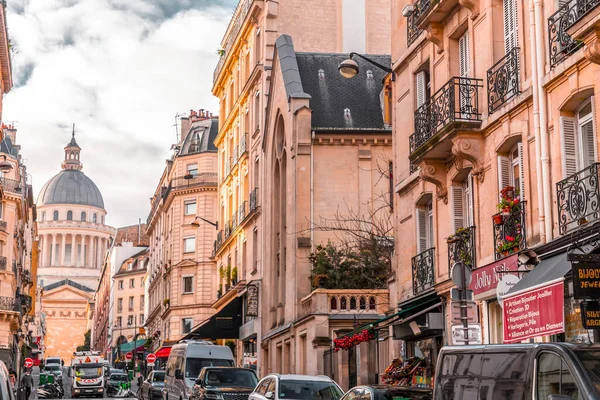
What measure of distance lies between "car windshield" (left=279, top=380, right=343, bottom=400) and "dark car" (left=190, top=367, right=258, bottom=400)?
15.2 feet

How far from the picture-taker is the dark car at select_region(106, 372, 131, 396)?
189 feet

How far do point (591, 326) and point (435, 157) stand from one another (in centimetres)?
861

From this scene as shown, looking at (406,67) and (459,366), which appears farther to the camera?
(406,67)

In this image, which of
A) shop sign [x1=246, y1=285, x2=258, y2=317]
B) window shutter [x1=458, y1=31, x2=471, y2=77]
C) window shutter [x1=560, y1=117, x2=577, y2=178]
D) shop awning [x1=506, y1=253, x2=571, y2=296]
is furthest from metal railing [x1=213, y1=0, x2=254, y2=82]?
shop awning [x1=506, y1=253, x2=571, y2=296]

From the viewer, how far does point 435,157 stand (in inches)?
854

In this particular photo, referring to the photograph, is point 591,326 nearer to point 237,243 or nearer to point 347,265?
point 347,265

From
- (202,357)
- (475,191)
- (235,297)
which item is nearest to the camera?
(475,191)

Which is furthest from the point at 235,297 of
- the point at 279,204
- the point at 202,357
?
the point at 202,357

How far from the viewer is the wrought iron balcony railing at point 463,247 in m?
20.4

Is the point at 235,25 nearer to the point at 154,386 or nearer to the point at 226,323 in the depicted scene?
the point at 226,323

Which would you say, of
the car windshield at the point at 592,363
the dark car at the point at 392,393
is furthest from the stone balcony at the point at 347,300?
the car windshield at the point at 592,363

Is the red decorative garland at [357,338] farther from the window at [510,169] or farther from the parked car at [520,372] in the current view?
the parked car at [520,372]

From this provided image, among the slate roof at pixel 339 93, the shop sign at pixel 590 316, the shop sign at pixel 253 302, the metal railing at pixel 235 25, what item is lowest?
the shop sign at pixel 590 316

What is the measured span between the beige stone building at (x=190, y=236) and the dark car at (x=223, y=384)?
37.9 m
